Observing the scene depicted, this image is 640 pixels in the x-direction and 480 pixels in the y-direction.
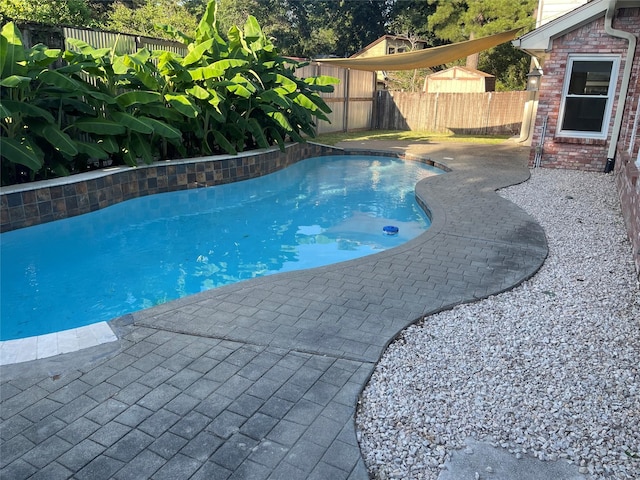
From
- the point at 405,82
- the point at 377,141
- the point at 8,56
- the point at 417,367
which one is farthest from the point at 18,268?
the point at 405,82

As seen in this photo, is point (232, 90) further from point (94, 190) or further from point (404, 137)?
point (404, 137)

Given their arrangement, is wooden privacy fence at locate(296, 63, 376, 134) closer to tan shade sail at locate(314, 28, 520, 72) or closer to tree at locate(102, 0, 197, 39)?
tan shade sail at locate(314, 28, 520, 72)

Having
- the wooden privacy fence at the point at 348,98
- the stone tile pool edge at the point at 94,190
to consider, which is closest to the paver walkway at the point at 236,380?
the stone tile pool edge at the point at 94,190

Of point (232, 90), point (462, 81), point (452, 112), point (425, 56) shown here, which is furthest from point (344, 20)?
point (232, 90)

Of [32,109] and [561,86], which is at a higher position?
[561,86]

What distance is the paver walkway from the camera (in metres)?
2.44

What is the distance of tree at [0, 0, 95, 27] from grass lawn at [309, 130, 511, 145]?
8742mm

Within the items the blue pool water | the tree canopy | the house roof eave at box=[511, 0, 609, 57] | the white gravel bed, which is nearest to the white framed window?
the house roof eave at box=[511, 0, 609, 57]

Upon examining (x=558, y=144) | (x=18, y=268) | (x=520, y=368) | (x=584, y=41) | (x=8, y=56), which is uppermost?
(x=584, y=41)

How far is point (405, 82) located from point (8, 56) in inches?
949

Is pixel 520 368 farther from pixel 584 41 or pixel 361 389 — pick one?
pixel 584 41

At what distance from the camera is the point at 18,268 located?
603cm

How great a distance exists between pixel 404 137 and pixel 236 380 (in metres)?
16.7

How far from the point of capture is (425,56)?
14.2 m
